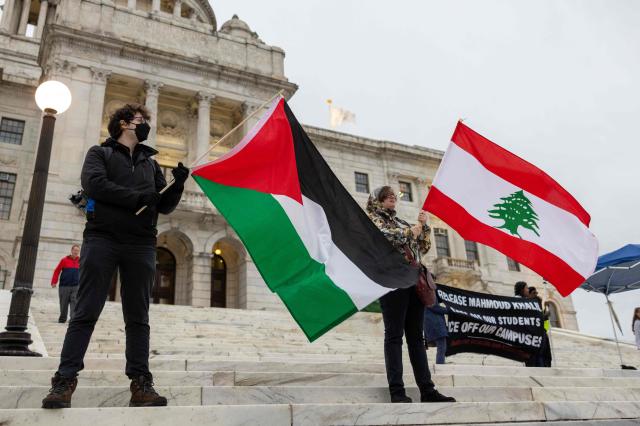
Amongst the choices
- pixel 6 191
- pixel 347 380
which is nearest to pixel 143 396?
pixel 347 380

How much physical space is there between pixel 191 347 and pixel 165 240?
53.5 feet

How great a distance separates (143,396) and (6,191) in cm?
2682

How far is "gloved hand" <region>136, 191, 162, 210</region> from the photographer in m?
3.60

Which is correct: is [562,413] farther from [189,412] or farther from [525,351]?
[525,351]

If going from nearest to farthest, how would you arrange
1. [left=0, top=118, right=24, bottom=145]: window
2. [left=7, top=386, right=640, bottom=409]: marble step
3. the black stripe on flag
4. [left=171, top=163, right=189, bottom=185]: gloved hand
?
[left=7, top=386, right=640, bottom=409]: marble step → [left=171, top=163, right=189, bottom=185]: gloved hand → the black stripe on flag → [left=0, top=118, right=24, bottom=145]: window

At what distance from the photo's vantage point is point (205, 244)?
23625 mm

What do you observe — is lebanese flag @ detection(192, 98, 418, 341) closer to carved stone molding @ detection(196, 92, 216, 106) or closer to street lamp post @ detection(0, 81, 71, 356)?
street lamp post @ detection(0, 81, 71, 356)

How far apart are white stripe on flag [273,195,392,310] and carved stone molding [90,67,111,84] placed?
22.5 metres

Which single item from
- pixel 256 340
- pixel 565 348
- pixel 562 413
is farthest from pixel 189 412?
pixel 565 348

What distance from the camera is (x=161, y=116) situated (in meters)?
27.6

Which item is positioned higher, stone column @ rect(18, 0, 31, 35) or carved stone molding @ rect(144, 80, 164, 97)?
stone column @ rect(18, 0, 31, 35)

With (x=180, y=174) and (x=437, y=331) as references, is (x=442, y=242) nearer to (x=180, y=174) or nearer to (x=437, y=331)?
(x=437, y=331)

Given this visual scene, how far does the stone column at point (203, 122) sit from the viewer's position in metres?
25.5

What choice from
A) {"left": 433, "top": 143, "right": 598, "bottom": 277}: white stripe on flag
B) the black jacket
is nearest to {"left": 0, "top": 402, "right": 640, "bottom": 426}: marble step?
the black jacket
